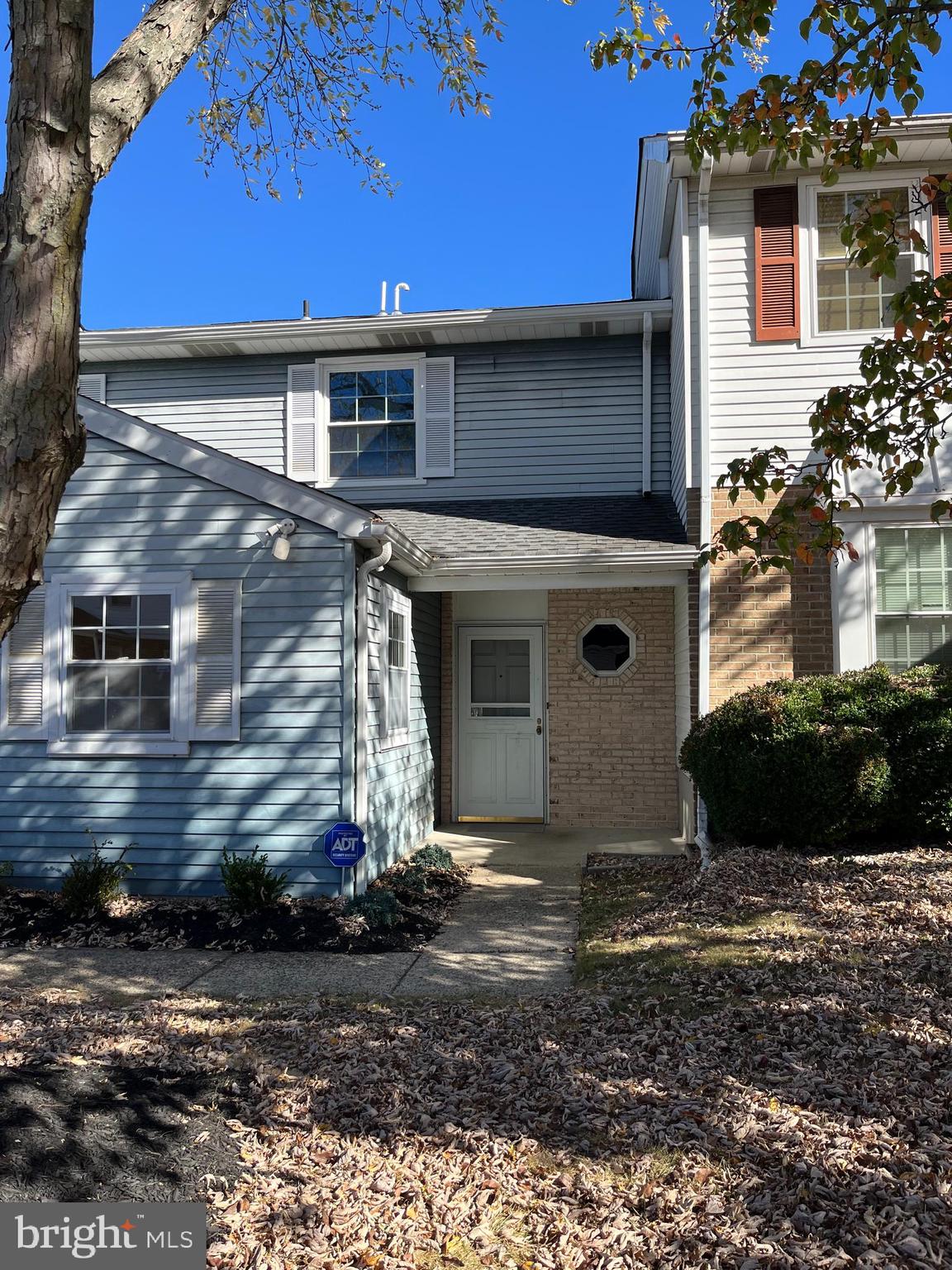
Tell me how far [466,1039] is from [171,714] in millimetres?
4383

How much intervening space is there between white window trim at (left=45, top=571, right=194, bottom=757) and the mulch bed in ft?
3.92

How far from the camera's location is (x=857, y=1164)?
3227 mm

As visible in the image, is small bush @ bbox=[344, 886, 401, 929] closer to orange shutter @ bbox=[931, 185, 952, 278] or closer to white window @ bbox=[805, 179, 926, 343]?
white window @ bbox=[805, 179, 926, 343]

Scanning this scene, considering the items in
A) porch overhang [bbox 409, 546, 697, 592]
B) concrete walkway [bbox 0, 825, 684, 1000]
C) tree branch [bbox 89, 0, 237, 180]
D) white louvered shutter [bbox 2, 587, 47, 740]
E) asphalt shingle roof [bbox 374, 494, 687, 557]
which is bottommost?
concrete walkway [bbox 0, 825, 684, 1000]

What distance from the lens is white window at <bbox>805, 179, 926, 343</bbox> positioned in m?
9.05

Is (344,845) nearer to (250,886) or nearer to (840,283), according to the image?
(250,886)

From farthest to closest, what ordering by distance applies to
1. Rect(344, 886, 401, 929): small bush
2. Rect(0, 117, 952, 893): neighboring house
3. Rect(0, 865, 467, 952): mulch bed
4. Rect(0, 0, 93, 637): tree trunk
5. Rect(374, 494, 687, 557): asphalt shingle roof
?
Rect(374, 494, 687, 557): asphalt shingle roof, Rect(0, 117, 952, 893): neighboring house, Rect(344, 886, 401, 929): small bush, Rect(0, 865, 467, 952): mulch bed, Rect(0, 0, 93, 637): tree trunk

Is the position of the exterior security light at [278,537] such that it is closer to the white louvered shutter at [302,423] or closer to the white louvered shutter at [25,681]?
the white louvered shutter at [25,681]

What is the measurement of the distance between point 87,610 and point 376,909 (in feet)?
11.5

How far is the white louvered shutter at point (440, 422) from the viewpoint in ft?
37.8

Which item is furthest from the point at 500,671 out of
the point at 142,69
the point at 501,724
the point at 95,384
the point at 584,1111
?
the point at 142,69

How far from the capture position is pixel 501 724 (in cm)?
1166

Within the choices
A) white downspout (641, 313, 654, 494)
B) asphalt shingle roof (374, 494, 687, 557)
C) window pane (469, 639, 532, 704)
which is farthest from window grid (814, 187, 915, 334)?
window pane (469, 639, 532, 704)

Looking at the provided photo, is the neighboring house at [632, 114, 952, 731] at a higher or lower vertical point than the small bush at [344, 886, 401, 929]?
higher
